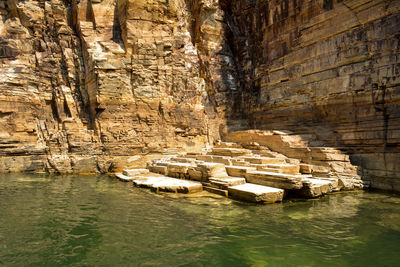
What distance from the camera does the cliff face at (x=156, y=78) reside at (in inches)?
521

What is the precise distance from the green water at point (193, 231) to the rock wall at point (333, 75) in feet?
11.3

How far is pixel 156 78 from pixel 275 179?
11.2m

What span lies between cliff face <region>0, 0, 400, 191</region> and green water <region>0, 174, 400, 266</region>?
6.27 m

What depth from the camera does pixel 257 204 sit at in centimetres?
786

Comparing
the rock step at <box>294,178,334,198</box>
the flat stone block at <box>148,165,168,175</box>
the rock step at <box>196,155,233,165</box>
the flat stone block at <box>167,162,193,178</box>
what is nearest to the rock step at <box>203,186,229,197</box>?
the flat stone block at <box>167,162,193,178</box>

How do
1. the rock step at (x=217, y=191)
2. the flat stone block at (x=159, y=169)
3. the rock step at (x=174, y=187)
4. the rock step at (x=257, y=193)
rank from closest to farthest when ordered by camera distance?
1. the rock step at (x=257, y=193)
2. the rock step at (x=217, y=191)
3. the rock step at (x=174, y=187)
4. the flat stone block at (x=159, y=169)

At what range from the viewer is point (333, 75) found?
14.0 m

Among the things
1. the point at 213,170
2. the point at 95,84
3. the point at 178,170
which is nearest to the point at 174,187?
the point at 213,170

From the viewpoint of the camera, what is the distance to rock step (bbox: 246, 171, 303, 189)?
8.40m

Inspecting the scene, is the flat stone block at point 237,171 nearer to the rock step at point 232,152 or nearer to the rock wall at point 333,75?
the rock step at point 232,152

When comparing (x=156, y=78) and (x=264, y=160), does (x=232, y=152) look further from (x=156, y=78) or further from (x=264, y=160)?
(x=156, y=78)

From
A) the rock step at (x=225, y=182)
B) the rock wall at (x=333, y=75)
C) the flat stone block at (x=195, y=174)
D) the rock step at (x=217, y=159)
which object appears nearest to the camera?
the rock step at (x=225, y=182)

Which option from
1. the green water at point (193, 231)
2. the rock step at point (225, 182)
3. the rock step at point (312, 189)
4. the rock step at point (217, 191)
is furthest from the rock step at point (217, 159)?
the rock step at point (312, 189)

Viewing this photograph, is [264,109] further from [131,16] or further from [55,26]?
[55,26]
